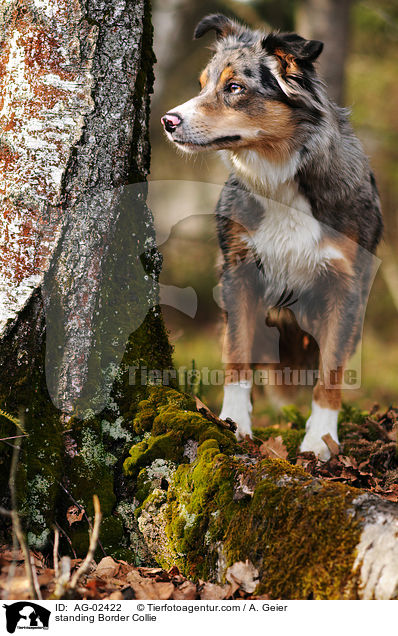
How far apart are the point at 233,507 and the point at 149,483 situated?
48 centimetres

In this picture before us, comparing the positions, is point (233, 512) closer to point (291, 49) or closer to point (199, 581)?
point (199, 581)

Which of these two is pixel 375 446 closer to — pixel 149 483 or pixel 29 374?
pixel 149 483

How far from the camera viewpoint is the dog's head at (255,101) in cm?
332

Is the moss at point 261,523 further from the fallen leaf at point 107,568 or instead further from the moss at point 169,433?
the fallen leaf at point 107,568

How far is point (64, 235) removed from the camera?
2504 mm

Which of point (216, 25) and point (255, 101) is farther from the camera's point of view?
point (216, 25)

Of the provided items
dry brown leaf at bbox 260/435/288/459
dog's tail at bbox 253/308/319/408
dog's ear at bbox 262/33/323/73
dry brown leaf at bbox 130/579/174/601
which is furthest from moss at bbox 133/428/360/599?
dog's ear at bbox 262/33/323/73

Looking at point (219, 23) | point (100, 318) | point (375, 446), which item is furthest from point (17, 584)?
point (219, 23)

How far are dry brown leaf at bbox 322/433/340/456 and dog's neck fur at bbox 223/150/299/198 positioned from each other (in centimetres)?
158

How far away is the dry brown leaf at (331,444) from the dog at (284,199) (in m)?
0.07

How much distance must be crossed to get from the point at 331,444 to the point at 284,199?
158 cm

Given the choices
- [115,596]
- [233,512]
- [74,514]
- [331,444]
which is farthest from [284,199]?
[115,596]

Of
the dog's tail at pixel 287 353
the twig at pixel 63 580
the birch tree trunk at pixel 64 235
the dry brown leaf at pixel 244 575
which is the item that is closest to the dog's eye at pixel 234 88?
the birch tree trunk at pixel 64 235

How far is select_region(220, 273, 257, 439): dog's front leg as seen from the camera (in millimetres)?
3902
